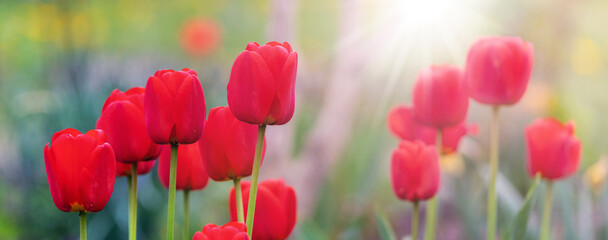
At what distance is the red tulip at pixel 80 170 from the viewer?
0.56 meters

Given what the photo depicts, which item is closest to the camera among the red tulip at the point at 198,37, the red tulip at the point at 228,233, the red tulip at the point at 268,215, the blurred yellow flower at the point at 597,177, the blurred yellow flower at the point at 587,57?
the red tulip at the point at 228,233

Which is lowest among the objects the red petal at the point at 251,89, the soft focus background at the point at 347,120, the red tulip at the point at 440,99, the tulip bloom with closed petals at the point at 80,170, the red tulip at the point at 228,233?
the soft focus background at the point at 347,120

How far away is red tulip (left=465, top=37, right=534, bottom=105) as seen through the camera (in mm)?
799

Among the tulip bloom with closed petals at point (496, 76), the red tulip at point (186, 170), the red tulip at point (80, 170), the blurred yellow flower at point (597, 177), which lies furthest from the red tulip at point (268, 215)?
the blurred yellow flower at point (597, 177)

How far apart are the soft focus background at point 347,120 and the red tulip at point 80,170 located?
0.73m

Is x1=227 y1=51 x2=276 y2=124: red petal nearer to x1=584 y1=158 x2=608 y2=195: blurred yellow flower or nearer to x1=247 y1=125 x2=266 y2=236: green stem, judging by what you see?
x1=247 y1=125 x2=266 y2=236: green stem

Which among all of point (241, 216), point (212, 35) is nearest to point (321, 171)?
point (241, 216)

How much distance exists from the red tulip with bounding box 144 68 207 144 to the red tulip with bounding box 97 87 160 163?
0.06m

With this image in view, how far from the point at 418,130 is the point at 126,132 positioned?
54cm

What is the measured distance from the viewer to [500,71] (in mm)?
810

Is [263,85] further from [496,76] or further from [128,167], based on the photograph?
[496,76]

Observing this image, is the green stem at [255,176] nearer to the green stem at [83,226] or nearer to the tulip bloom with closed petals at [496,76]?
the green stem at [83,226]

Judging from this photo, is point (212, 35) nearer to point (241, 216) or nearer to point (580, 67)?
point (580, 67)

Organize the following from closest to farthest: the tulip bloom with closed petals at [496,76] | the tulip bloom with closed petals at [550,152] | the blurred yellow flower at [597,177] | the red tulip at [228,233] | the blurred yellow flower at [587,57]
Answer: the red tulip at [228,233]
the tulip bloom with closed petals at [496,76]
the tulip bloom with closed petals at [550,152]
the blurred yellow flower at [597,177]
the blurred yellow flower at [587,57]
